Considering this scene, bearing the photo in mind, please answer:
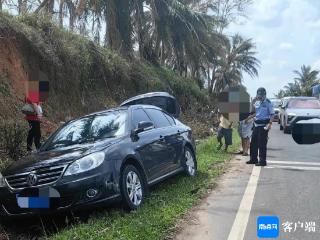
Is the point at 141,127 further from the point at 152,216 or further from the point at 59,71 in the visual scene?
the point at 59,71

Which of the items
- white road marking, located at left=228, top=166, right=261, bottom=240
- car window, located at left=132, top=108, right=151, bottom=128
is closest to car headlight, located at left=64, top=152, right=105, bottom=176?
car window, located at left=132, top=108, right=151, bottom=128

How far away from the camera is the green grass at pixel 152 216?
5.60 meters

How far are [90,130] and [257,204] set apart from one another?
2.70 meters

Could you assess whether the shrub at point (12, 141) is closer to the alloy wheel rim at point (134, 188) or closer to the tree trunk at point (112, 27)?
the alloy wheel rim at point (134, 188)

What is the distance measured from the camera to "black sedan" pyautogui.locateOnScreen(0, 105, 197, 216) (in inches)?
244

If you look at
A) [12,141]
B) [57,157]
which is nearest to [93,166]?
[57,157]

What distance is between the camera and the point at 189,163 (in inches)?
367

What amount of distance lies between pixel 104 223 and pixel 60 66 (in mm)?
10226

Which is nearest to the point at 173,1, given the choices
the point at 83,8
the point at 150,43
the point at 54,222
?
the point at 150,43

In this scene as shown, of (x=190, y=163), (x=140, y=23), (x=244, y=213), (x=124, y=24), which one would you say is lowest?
(x=244, y=213)

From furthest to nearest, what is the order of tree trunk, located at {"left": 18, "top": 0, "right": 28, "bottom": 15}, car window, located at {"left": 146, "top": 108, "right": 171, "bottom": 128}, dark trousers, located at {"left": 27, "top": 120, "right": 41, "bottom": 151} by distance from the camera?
tree trunk, located at {"left": 18, "top": 0, "right": 28, "bottom": 15} → dark trousers, located at {"left": 27, "top": 120, "right": 41, "bottom": 151} → car window, located at {"left": 146, "top": 108, "right": 171, "bottom": 128}

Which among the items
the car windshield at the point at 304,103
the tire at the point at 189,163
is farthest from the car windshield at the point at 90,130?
the car windshield at the point at 304,103

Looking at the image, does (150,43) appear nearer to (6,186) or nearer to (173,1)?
(173,1)

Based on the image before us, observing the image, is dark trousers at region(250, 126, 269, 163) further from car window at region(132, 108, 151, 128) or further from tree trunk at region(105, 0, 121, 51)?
tree trunk at region(105, 0, 121, 51)
